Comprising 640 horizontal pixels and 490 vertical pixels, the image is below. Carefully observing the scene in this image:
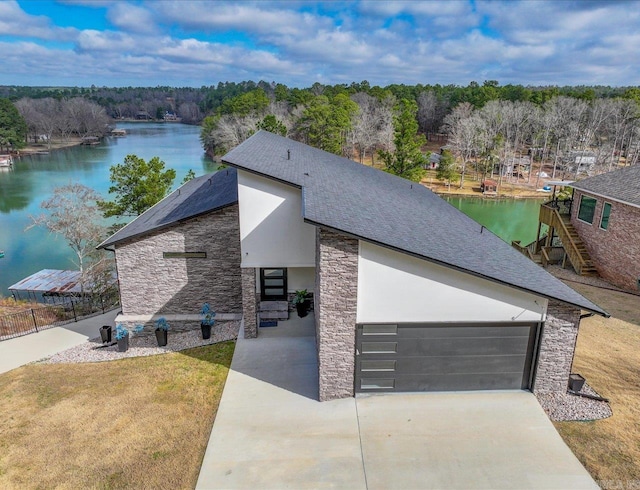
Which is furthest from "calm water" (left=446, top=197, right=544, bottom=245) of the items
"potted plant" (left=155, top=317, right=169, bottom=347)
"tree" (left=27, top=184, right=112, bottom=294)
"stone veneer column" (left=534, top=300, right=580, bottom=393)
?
"tree" (left=27, top=184, right=112, bottom=294)

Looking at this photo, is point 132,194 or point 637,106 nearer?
point 132,194

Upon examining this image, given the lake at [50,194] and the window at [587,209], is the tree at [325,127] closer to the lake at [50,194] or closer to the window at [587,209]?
the lake at [50,194]

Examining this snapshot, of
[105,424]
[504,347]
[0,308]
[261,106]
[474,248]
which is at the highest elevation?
[261,106]

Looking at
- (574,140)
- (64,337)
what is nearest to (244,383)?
(64,337)

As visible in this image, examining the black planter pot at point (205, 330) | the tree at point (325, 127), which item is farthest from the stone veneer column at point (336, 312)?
the tree at point (325, 127)

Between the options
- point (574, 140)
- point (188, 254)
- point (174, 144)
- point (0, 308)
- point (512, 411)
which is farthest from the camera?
point (174, 144)

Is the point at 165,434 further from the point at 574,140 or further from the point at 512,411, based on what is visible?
the point at 574,140

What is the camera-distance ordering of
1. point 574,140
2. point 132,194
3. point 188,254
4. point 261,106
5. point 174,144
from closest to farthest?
point 188,254 → point 132,194 → point 574,140 → point 261,106 → point 174,144
